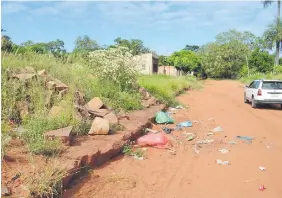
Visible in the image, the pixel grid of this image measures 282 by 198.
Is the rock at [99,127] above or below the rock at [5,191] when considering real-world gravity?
above

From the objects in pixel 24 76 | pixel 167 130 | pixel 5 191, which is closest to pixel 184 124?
pixel 167 130

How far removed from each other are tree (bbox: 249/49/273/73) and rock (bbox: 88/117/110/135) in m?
49.8

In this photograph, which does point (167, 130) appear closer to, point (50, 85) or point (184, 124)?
point (184, 124)

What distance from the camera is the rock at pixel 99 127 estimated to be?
7.23 m

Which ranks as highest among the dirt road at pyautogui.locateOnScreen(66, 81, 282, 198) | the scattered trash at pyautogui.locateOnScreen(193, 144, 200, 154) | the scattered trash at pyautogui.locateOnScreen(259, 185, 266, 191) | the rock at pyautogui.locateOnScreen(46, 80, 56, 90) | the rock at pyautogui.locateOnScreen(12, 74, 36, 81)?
the rock at pyautogui.locateOnScreen(12, 74, 36, 81)

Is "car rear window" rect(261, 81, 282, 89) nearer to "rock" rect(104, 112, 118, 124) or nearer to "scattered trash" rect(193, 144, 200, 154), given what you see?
"scattered trash" rect(193, 144, 200, 154)

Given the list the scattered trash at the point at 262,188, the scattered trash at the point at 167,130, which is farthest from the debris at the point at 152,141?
the scattered trash at the point at 262,188

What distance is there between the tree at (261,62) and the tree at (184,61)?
998cm

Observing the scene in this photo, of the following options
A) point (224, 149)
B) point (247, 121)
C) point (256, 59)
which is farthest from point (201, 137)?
point (256, 59)

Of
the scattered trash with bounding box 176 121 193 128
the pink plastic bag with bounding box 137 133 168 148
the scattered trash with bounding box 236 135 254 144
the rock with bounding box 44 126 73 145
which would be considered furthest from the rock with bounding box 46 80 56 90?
the scattered trash with bounding box 236 135 254 144

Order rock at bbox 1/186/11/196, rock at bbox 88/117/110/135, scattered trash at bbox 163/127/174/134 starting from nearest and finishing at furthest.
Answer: rock at bbox 1/186/11/196
rock at bbox 88/117/110/135
scattered trash at bbox 163/127/174/134

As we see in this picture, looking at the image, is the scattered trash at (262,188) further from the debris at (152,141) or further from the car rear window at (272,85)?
the car rear window at (272,85)

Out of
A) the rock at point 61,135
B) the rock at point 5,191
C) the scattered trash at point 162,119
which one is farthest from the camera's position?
the scattered trash at point 162,119

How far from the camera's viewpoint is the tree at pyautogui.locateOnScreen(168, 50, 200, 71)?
58.4 metres
